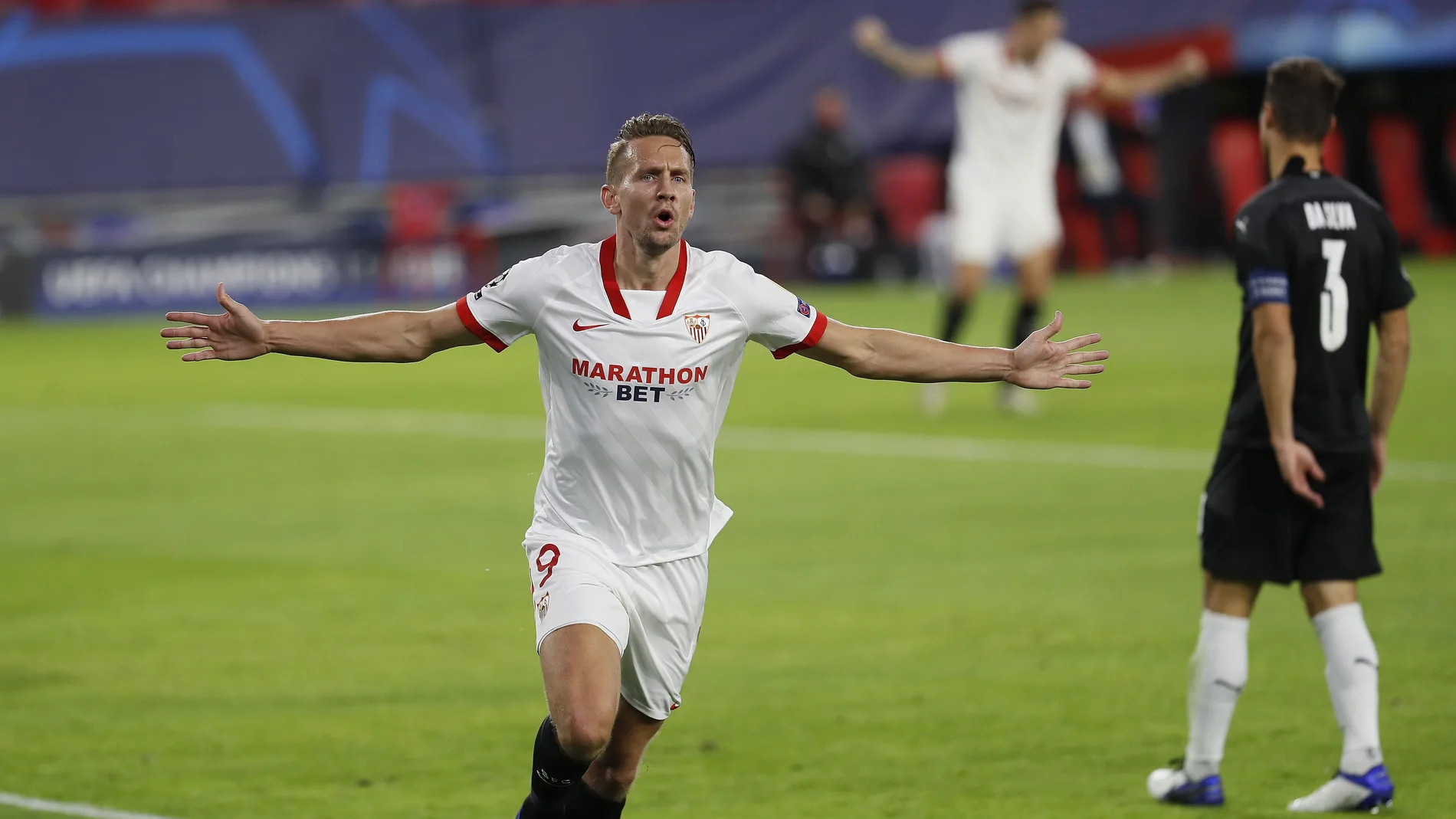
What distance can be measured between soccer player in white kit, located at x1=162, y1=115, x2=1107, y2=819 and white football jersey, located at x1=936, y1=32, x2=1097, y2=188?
1091 cm

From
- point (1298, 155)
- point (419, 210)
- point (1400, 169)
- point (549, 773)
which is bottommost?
point (549, 773)

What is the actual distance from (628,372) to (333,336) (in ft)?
2.78

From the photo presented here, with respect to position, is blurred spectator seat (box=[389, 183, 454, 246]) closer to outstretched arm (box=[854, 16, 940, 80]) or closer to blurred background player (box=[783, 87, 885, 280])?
blurred background player (box=[783, 87, 885, 280])

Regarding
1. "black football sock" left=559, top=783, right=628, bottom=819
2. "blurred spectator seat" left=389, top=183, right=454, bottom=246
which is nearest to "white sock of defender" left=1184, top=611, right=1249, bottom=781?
"black football sock" left=559, top=783, right=628, bottom=819

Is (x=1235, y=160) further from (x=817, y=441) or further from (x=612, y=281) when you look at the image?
(x=612, y=281)

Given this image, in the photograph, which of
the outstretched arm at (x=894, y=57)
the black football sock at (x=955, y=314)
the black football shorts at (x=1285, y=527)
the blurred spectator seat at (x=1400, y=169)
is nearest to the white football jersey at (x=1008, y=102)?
Answer: the outstretched arm at (x=894, y=57)

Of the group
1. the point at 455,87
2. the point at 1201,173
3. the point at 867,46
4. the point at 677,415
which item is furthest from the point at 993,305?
the point at 677,415

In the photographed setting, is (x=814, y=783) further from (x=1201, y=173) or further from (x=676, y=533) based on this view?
(x=1201, y=173)

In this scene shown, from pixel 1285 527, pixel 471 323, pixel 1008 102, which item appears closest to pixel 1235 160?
pixel 1008 102

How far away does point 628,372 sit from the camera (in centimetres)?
584

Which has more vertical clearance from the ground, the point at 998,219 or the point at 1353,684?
the point at 998,219

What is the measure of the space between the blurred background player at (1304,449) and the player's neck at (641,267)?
1.84 m

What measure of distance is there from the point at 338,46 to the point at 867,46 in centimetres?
1634

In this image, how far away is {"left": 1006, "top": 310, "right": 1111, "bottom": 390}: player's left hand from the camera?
20.0ft
